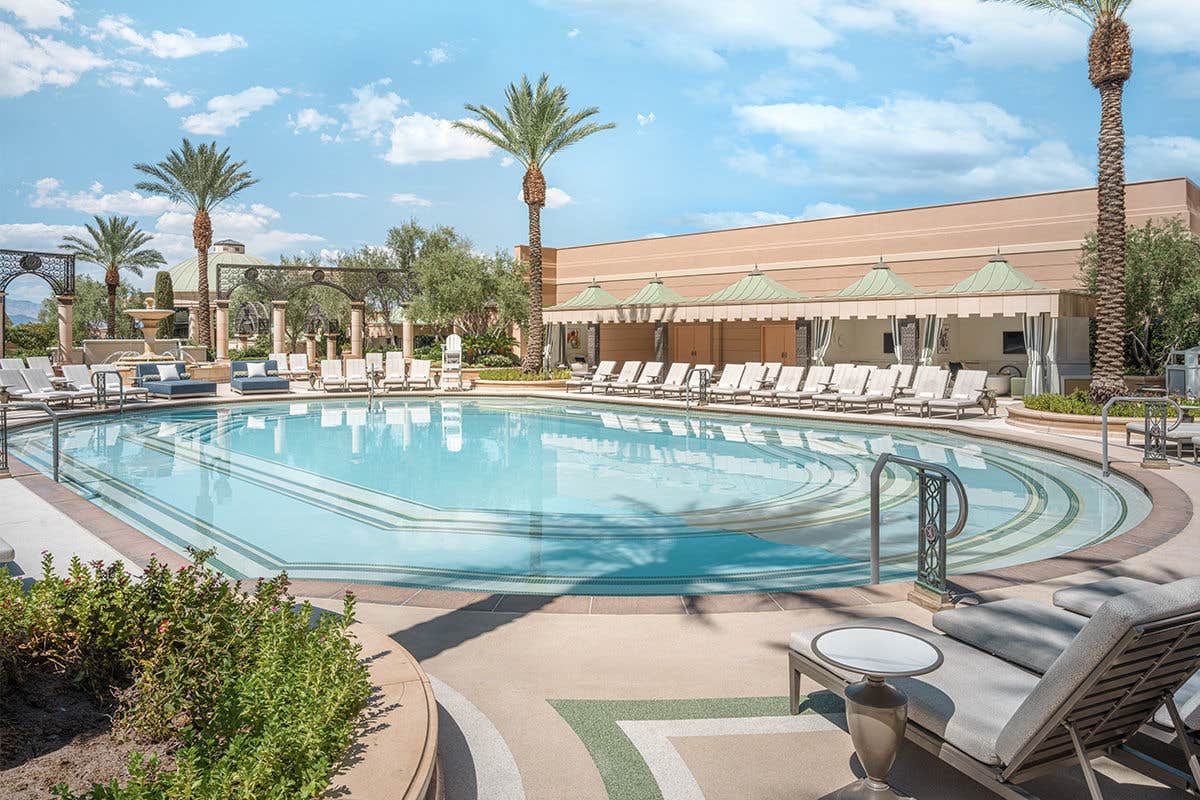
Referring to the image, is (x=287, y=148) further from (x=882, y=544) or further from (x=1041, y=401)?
(x=882, y=544)

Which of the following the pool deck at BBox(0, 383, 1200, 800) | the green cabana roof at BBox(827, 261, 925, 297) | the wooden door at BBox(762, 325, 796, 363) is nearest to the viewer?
the pool deck at BBox(0, 383, 1200, 800)

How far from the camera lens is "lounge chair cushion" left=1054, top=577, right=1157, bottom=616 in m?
3.59

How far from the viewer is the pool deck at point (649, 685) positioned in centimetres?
279

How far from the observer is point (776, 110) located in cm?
5838

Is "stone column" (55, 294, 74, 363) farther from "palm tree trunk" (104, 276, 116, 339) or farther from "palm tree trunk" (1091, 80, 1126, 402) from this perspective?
"palm tree trunk" (1091, 80, 1126, 402)

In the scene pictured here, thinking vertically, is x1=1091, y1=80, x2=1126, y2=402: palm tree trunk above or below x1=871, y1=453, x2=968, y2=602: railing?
above

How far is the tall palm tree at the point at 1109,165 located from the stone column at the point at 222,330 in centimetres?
2652

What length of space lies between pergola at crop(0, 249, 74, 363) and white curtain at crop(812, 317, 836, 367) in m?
25.7

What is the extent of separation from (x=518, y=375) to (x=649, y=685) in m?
21.3

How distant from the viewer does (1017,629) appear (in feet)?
10.4

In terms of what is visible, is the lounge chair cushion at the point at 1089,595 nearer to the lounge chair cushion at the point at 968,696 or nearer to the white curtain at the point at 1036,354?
the lounge chair cushion at the point at 968,696

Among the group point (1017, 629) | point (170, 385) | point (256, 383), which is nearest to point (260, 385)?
point (256, 383)

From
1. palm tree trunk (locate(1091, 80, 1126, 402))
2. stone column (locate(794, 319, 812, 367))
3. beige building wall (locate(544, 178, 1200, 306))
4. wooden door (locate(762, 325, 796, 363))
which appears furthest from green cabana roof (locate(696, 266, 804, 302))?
palm tree trunk (locate(1091, 80, 1126, 402))

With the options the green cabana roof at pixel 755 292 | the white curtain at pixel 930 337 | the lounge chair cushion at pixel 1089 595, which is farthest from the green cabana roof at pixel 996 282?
the lounge chair cushion at pixel 1089 595
